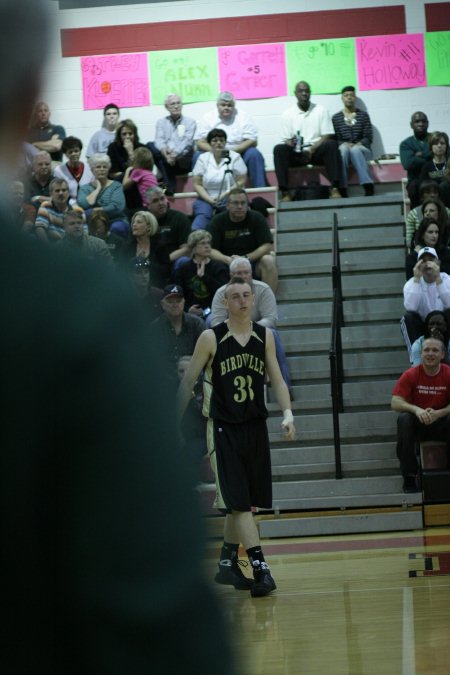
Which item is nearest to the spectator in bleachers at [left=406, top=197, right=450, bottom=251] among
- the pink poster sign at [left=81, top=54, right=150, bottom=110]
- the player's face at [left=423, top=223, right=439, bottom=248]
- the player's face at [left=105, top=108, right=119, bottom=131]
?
the player's face at [left=423, top=223, right=439, bottom=248]

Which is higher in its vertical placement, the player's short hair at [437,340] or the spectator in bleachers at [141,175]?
the spectator in bleachers at [141,175]

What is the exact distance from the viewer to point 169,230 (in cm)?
1183

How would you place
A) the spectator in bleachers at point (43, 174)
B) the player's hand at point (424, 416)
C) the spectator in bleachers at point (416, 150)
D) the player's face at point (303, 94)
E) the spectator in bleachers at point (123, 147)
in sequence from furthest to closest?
the player's face at point (303, 94) < the spectator in bleachers at point (123, 147) < the spectator in bleachers at point (416, 150) < the spectator in bleachers at point (43, 174) < the player's hand at point (424, 416)

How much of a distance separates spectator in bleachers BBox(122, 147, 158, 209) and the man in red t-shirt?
425 centimetres

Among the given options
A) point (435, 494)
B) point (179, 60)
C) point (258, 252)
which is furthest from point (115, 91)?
point (435, 494)

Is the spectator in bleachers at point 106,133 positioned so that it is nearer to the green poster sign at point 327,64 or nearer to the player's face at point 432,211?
the green poster sign at point 327,64

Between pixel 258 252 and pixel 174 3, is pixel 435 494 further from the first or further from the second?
pixel 174 3

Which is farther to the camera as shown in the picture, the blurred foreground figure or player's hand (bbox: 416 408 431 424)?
player's hand (bbox: 416 408 431 424)

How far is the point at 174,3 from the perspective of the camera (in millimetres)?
15891

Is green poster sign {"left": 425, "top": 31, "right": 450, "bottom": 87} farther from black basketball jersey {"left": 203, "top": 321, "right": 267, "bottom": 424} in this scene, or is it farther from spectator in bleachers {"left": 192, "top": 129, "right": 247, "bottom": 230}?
black basketball jersey {"left": 203, "top": 321, "right": 267, "bottom": 424}

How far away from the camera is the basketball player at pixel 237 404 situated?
7.08m

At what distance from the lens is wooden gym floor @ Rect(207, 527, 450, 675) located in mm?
5023

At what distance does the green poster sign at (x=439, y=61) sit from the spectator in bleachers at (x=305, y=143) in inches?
74.6

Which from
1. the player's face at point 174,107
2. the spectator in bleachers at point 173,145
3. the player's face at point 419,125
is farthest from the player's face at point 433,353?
the player's face at point 174,107
